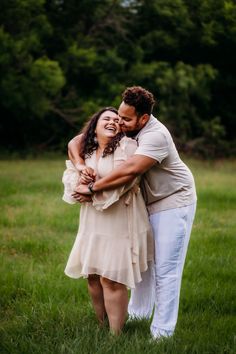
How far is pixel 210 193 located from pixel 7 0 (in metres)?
11.8

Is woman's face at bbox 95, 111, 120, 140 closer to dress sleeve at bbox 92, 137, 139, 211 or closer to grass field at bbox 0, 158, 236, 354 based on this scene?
dress sleeve at bbox 92, 137, 139, 211

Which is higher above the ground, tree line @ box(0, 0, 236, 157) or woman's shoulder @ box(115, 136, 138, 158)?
woman's shoulder @ box(115, 136, 138, 158)

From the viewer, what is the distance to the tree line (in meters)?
24.8

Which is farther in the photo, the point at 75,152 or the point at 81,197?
the point at 75,152

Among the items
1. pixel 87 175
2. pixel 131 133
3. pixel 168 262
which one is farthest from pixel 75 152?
pixel 168 262

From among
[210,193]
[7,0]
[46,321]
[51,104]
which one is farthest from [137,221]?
[51,104]

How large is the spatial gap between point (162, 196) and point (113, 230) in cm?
48

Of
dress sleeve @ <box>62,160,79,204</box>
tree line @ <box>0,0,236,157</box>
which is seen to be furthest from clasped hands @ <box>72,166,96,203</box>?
tree line @ <box>0,0,236,157</box>

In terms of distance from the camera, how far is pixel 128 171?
4.89 m

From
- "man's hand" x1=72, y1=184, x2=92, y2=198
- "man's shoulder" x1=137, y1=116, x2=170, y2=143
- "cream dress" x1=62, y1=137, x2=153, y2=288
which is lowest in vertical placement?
"cream dress" x1=62, y1=137, x2=153, y2=288

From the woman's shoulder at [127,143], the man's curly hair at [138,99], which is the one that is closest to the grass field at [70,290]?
the woman's shoulder at [127,143]

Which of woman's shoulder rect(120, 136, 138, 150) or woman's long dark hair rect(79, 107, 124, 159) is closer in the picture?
woman's shoulder rect(120, 136, 138, 150)

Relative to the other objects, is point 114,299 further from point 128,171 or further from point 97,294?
point 128,171

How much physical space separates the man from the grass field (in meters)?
0.26
